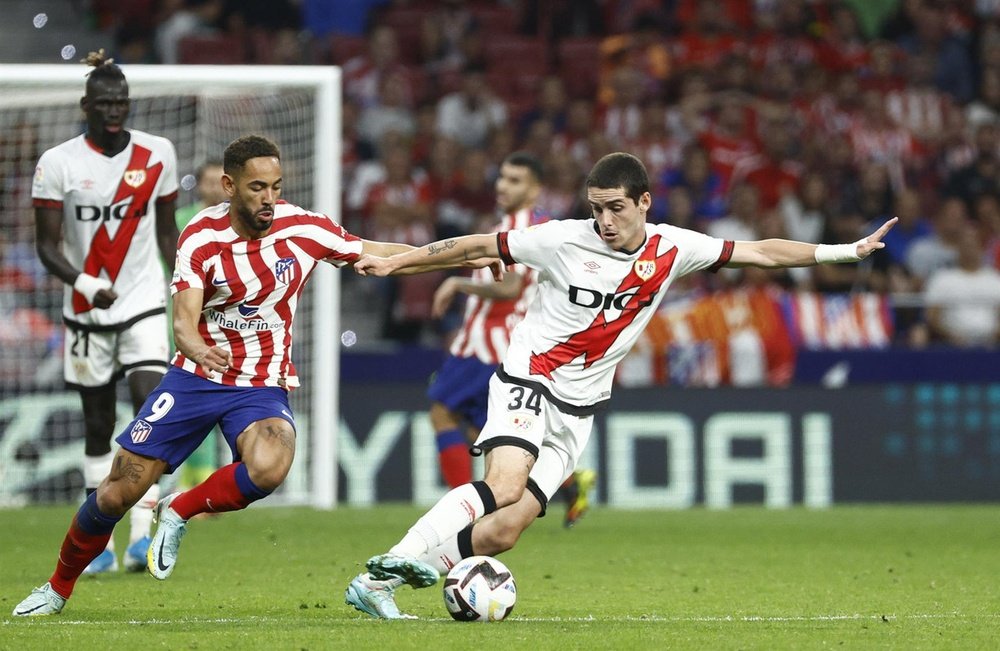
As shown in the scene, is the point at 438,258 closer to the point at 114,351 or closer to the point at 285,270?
the point at 285,270

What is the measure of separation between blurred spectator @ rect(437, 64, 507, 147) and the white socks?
11143 millimetres

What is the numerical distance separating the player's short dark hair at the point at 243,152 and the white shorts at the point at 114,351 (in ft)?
7.33

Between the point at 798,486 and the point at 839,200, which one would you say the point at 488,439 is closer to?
the point at 798,486

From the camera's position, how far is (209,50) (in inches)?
698

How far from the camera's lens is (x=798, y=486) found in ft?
45.9

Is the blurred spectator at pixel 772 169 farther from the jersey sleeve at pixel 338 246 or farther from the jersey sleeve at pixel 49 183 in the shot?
the jersey sleeve at pixel 338 246

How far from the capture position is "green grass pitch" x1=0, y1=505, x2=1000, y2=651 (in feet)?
20.5

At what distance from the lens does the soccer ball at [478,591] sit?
21.7 feet

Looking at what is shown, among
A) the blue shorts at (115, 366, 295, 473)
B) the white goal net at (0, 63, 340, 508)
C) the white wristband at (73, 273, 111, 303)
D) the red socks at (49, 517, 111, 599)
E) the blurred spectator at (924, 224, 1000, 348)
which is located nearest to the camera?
the red socks at (49, 517, 111, 599)

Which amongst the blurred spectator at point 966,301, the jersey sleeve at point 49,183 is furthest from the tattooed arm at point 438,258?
the blurred spectator at point 966,301

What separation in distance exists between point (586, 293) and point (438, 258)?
2.24 feet

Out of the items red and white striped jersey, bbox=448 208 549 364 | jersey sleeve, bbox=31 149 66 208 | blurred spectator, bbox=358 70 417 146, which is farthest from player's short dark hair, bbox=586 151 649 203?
blurred spectator, bbox=358 70 417 146

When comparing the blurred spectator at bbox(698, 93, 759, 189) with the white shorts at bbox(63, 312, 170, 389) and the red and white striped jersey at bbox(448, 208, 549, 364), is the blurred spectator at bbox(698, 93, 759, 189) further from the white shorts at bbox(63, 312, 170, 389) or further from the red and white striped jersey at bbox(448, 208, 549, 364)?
the white shorts at bbox(63, 312, 170, 389)

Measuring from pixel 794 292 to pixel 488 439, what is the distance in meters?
8.55
